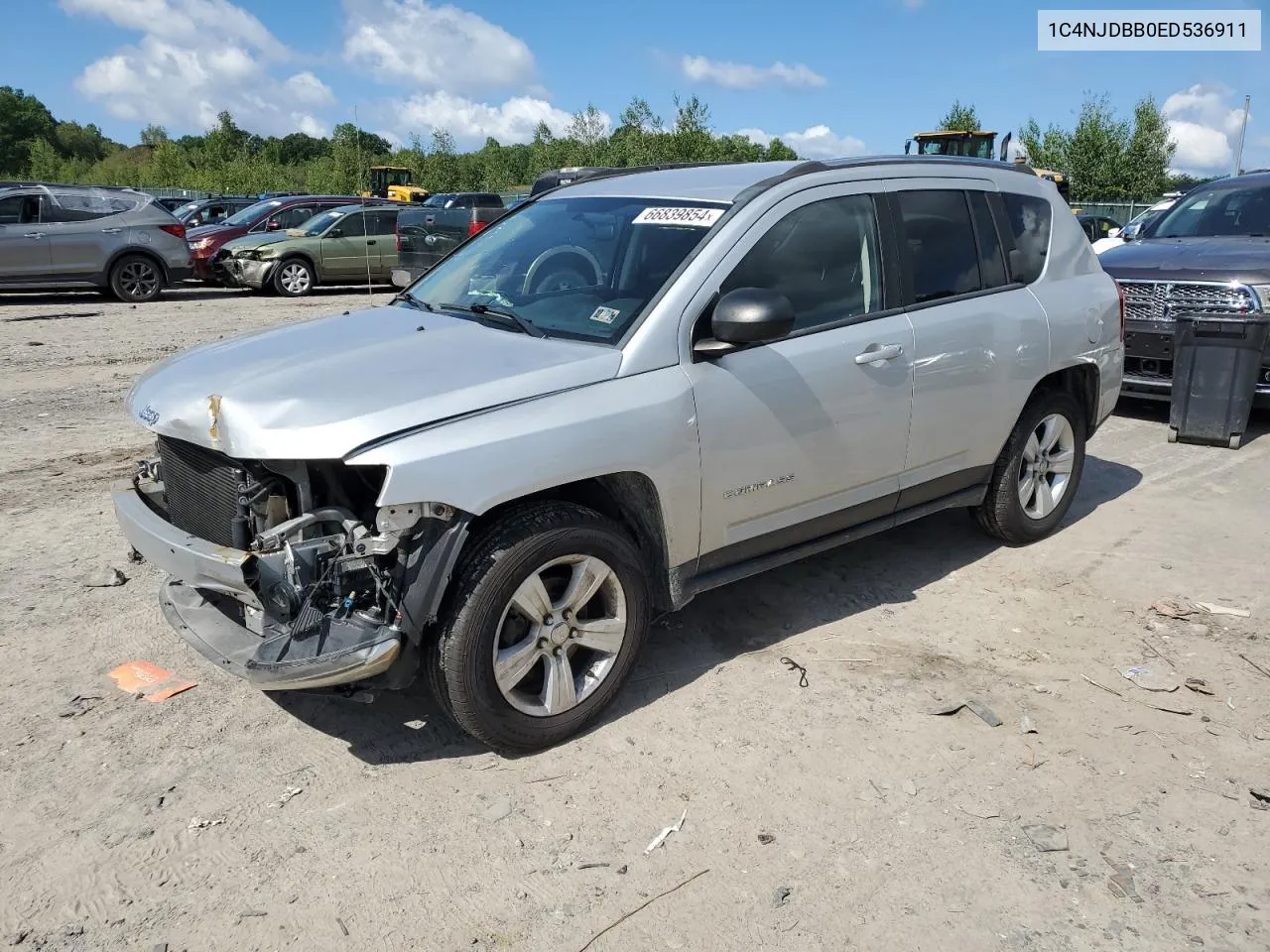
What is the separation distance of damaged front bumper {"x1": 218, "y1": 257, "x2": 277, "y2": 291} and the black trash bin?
14.8 m

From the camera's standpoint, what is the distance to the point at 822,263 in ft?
13.9

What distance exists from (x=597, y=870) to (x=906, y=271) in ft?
9.52

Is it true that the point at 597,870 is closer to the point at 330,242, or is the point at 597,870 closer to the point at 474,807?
the point at 474,807

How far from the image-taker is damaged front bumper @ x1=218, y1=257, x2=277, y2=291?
58.5 feet

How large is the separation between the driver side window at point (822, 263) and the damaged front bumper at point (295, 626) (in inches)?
62.8

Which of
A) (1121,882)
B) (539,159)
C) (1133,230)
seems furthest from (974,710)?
(539,159)

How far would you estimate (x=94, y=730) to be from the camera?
3.65 metres

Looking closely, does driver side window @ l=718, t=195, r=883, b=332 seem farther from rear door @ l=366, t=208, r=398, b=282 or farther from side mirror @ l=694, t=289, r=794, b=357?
rear door @ l=366, t=208, r=398, b=282

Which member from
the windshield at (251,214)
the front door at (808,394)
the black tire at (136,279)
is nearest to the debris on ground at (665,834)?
the front door at (808,394)

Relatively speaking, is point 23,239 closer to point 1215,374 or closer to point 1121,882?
point 1215,374

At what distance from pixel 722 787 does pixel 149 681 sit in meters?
2.29

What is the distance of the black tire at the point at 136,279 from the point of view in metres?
16.5

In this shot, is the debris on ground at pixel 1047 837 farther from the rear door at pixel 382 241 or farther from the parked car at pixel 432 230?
the rear door at pixel 382 241

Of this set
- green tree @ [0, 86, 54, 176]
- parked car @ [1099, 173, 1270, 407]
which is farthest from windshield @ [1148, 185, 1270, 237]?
green tree @ [0, 86, 54, 176]
